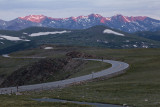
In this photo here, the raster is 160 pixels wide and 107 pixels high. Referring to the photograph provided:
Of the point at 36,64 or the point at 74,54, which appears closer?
the point at 36,64

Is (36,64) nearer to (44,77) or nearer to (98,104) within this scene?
(44,77)

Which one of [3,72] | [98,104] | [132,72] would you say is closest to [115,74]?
[132,72]

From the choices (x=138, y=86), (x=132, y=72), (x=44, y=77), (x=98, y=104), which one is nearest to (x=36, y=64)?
(x=44, y=77)

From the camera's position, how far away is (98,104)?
35188mm

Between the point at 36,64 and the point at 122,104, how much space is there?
9257 centimetres

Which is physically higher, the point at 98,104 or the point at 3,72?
the point at 98,104

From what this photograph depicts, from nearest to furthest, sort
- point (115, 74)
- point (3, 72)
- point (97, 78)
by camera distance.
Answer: point (97, 78), point (115, 74), point (3, 72)

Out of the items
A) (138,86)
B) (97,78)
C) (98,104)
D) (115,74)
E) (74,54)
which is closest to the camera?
(98,104)

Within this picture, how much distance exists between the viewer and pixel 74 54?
13900 cm

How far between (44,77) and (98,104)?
250ft

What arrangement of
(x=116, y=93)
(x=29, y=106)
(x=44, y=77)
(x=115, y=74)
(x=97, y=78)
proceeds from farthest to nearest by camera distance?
(x=44, y=77) < (x=115, y=74) < (x=97, y=78) < (x=116, y=93) < (x=29, y=106)

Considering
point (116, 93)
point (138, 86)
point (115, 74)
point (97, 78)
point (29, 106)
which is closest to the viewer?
point (29, 106)

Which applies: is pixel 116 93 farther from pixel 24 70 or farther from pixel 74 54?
pixel 74 54

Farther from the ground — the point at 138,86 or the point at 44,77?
the point at 138,86
